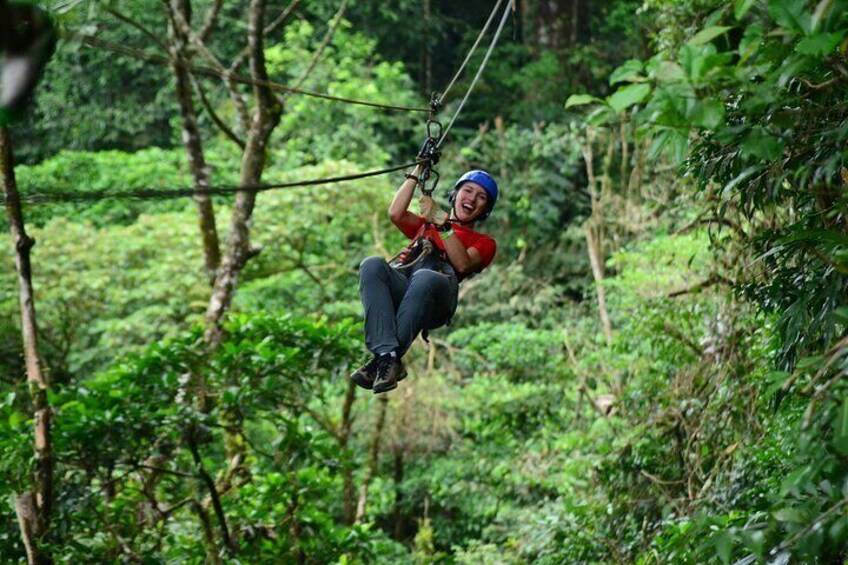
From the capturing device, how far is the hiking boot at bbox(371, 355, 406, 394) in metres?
3.27

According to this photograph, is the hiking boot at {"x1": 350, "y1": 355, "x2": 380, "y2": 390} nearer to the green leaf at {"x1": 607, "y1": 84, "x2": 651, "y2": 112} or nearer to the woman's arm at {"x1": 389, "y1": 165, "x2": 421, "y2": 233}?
the woman's arm at {"x1": 389, "y1": 165, "x2": 421, "y2": 233}

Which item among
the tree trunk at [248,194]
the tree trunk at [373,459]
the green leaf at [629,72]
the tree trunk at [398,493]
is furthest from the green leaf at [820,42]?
the tree trunk at [398,493]

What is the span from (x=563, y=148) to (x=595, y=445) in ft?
15.9

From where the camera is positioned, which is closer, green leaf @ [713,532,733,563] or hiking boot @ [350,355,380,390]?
green leaf @ [713,532,733,563]

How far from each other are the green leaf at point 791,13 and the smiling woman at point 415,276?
1.62 metres

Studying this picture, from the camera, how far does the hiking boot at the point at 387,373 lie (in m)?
3.27

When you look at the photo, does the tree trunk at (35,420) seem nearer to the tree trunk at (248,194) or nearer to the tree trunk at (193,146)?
the tree trunk at (248,194)

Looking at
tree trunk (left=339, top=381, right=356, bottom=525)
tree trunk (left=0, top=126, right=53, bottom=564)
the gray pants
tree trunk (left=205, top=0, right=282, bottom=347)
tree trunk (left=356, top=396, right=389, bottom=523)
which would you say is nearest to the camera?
the gray pants

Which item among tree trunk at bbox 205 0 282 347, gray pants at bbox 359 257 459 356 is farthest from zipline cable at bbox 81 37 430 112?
tree trunk at bbox 205 0 282 347

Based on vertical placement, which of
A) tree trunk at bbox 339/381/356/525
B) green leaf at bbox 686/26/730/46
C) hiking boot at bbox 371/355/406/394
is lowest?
green leaf at bbox 686/26/730/46

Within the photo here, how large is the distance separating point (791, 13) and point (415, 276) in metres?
1.79

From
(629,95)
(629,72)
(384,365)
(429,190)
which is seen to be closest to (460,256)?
(429,190)

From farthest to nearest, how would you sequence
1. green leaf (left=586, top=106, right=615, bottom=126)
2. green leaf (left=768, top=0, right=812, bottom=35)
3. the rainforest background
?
the rainforest background, green leaf (left=586, top=106, right=615, bottom=126), green leaf (left=768, top=0, right=812, bottom=35)

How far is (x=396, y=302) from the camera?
11.2 feet
